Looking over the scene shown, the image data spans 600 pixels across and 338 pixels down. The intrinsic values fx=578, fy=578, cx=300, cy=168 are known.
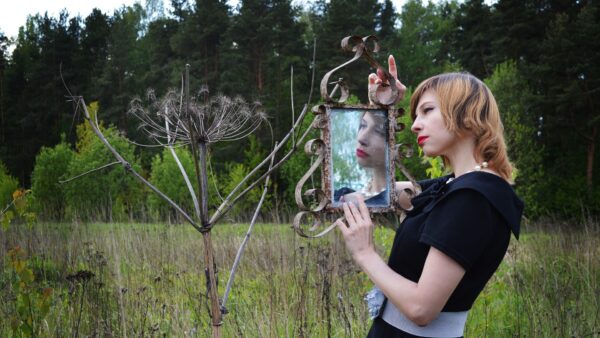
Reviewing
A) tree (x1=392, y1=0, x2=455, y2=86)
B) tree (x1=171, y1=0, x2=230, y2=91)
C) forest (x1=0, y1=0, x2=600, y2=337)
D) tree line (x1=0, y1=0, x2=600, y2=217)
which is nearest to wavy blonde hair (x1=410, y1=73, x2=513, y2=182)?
forest (x1=0, y1=0, x2=600, y2=337)

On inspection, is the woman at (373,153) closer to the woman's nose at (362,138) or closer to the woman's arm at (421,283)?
the woman's nose at (362,138)

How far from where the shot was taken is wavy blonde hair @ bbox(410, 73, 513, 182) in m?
1.42

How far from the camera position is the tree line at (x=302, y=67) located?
58.8ft

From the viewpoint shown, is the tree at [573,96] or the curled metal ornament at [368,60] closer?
the curled metal ornament at [368,60]

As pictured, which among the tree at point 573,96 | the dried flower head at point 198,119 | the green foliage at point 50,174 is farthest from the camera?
the tree at point 573,96

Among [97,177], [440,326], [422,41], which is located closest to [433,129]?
[440,326]

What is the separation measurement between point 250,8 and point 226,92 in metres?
3.63

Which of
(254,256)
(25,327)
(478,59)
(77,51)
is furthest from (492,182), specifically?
(77,51)

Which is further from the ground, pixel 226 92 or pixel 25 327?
pixel 226 92

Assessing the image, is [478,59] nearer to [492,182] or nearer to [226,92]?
[226,92]

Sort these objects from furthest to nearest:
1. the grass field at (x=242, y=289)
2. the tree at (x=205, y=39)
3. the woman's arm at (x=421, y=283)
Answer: the tree at (x=205, y=39) < the grass field at (x=242, y=289) < the woman's arm at (x=421, y=283)

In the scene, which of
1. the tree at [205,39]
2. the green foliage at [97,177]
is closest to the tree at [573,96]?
the tree at [205,39]

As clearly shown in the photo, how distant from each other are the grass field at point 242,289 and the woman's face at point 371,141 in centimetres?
142

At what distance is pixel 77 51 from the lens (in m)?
27.0
